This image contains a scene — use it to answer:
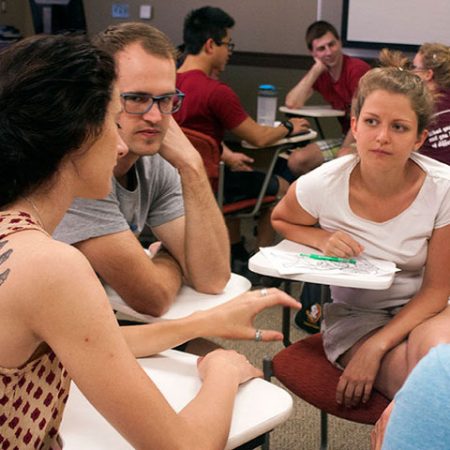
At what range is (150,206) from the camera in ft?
7.07

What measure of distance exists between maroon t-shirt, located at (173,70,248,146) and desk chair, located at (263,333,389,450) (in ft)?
7.05

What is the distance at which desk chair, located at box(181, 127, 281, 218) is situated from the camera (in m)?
3.66

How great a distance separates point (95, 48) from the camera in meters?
1.20

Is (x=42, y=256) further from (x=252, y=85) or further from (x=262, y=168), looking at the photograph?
(x=252, y=85)

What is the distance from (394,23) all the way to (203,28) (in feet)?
7.57

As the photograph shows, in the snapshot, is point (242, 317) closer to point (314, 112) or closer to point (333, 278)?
point (333, 278)

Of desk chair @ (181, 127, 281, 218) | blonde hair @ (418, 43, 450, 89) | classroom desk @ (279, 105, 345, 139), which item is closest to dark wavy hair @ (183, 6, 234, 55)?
desk chair @ (181, 127, 281, 218)

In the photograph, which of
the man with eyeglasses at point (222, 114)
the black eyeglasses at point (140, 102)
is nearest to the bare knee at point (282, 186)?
the man with eyeglasses at point (222, 114)

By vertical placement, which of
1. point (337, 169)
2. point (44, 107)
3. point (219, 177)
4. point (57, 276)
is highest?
point (44, 107)

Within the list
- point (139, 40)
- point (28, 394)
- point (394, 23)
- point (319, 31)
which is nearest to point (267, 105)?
point (319, 31)

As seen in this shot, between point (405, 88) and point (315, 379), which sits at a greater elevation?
point (405, 88)

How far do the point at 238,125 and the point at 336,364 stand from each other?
7.46ft

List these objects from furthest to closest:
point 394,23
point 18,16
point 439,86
A: point 18,16 → point 394,23 → point 439,86

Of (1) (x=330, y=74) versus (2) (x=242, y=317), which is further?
(1) (x=330, y=74)
